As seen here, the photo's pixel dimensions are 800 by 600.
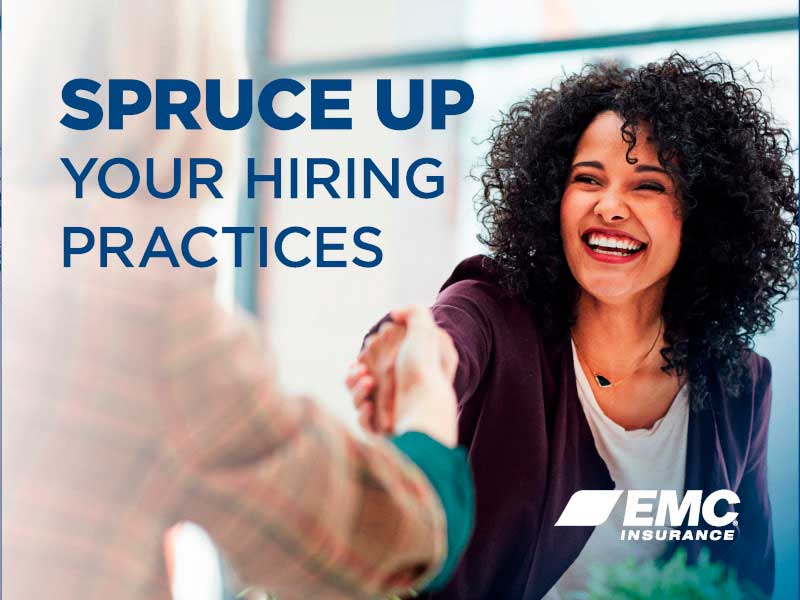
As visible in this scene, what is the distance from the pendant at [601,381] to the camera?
1829 mm

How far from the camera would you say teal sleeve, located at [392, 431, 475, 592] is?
36.2 inches

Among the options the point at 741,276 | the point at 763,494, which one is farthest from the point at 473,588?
the point at 741,276

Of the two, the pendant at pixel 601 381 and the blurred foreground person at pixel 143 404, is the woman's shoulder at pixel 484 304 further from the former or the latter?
the blurred foreground person at pixel 143 404

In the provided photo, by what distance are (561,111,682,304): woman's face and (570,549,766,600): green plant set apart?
49 cm

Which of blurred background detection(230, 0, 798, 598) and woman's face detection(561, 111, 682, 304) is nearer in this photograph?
woman's face detection(561, 111, 682, 304)

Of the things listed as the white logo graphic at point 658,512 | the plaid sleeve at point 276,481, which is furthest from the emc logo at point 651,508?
the plaid sleeve at point 276,481

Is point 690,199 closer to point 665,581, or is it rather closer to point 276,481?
point 665,581

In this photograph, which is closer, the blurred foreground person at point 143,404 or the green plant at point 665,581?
the blurred foreground person at point 143,404

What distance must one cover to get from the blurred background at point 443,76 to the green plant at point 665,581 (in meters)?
0.35

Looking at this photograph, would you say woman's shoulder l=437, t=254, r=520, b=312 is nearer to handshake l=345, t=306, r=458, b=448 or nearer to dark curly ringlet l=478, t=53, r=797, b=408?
dark curly ringlet l=478, t=53, r=797, b=408

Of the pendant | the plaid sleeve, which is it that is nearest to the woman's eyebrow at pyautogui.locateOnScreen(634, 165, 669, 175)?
the pendant

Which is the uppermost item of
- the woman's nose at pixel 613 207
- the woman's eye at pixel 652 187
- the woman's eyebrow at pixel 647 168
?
the woman's eyebrow at pixel 647 168

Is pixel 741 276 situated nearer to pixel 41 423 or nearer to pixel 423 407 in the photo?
pixel 423 407

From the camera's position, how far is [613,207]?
1.75 meters
